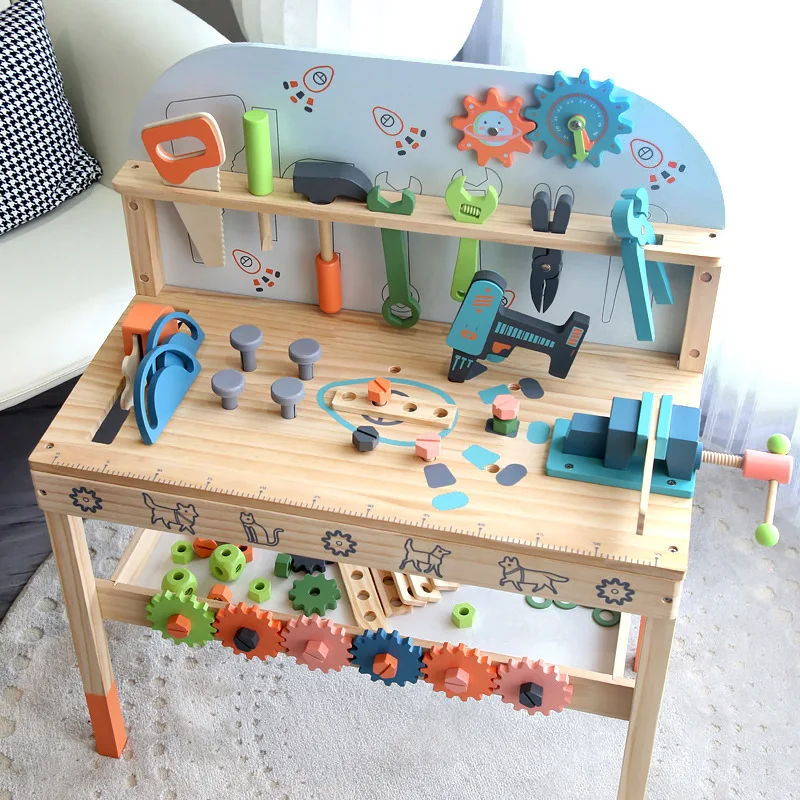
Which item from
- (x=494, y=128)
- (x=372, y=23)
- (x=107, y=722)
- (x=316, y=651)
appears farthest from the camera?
(x=372, y=23)

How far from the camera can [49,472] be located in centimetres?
130

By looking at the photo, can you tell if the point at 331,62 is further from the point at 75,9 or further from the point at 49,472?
the point at 75,9

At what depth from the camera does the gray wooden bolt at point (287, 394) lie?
4.34 feet

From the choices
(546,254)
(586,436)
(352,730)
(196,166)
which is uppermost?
(196,166)

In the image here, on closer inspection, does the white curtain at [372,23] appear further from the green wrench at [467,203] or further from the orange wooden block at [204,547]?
the orange wooden block at [204,547]

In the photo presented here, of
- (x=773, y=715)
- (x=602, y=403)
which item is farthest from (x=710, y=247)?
(x=773, y=715)

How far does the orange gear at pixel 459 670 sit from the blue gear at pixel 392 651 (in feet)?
0.05

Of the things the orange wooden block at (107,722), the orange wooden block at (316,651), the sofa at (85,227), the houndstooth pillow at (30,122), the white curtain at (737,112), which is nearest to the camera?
the orange wooden block at (316,651)

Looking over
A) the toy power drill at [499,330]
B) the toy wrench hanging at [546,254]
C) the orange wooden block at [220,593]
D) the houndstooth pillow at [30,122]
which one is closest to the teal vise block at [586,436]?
the toy power drill at [499,330]

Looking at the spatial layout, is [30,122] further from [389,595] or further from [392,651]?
[392,651]

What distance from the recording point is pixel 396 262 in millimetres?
1446

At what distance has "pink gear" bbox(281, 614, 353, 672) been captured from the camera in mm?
1420

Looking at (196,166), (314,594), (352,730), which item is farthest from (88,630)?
(196,166)

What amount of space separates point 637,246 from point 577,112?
7.0 inches
